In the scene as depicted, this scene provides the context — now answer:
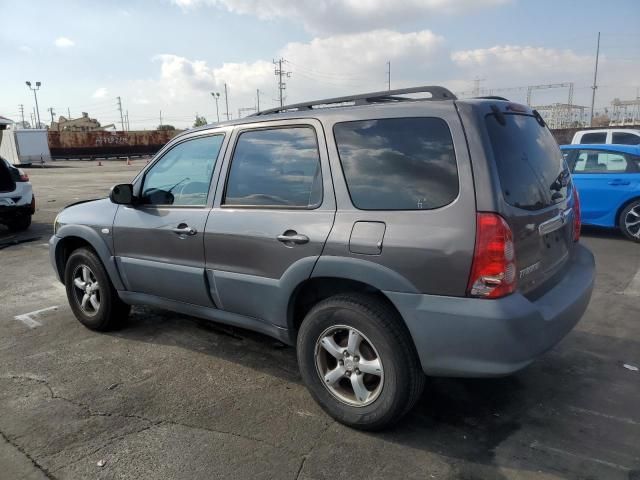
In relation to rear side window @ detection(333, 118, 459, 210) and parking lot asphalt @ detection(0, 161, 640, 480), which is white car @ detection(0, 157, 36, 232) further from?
rear side window @ detection(333, 118, 459, 210)

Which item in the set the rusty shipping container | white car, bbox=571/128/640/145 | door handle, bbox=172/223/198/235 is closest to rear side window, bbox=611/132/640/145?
white car, bbox=571/128/640/145

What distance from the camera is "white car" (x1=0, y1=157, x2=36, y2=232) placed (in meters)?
9.27

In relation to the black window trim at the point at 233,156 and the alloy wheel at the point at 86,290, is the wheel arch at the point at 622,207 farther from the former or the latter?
the alloy wheel at the point at 86,290

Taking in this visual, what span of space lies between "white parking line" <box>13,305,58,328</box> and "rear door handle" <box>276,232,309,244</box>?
10.4ft

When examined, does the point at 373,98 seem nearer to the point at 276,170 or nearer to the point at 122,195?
the point at 276,170

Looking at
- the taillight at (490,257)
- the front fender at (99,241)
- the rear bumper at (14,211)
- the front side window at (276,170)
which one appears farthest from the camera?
the rear bumper at (14,211)

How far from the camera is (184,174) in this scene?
3.89 metres

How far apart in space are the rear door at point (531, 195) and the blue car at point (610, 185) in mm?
5191

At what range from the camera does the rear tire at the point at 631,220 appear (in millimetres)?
7832

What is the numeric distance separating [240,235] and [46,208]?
39.0ft

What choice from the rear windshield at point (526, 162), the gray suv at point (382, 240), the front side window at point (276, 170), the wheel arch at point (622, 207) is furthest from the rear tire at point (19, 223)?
the wheel arch at point (622, 207)

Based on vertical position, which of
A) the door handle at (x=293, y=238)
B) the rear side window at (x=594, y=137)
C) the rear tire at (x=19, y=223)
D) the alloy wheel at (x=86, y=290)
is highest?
the rear side window at (x=594, y=137)

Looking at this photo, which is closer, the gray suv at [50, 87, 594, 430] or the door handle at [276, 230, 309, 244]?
the gray suv at [50, 87, 594, 430]

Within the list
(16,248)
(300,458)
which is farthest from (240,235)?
(16,248)
